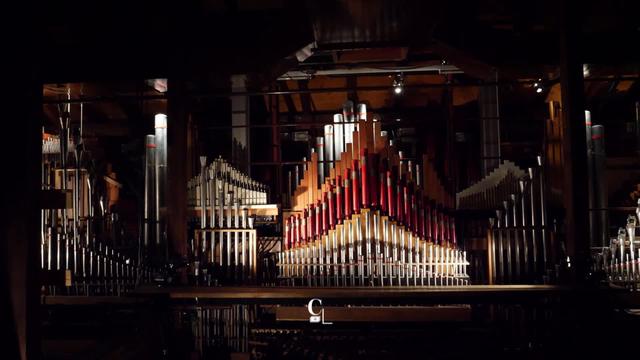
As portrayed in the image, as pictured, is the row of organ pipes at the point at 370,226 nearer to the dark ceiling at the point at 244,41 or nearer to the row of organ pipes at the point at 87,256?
the dark ceiling at the point at 244,41

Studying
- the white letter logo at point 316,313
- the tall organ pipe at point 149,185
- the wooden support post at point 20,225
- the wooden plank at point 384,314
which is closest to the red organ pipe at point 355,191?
the wooden plank at point 384,314

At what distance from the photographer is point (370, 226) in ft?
21.6

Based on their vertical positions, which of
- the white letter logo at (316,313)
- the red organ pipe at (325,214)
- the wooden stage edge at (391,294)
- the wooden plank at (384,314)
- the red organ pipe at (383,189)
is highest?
the red organ pipe at (383,189)

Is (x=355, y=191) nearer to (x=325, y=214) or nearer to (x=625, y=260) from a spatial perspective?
(x=325, y=214)

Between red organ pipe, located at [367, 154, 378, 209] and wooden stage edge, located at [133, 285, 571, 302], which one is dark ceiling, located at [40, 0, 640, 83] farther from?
wooden stage edge, located at [133, 285, 571, 302]

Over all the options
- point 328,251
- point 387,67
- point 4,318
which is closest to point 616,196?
point 387,67

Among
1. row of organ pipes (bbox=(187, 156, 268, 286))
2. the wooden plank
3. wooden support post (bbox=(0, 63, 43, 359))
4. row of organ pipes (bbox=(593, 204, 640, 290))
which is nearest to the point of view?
wooden support post (bbox=(0, 63, 43, 359))

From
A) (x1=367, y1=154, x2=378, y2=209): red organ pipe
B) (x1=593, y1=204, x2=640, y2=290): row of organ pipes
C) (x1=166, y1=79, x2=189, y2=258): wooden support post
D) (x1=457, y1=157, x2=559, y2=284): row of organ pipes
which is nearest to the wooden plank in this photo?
(x1=457, y1=157, x2=559, y2=284): row of organ pipes

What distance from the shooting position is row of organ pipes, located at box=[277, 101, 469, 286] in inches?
253

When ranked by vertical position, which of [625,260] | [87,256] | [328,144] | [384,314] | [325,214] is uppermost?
[328,144]

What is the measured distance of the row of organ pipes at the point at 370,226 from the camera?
642 centimetres

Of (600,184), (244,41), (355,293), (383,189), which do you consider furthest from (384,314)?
(600,184)

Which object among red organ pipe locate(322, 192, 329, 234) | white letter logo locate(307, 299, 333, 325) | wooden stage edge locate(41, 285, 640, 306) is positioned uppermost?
red organ pipe locate(322, 192, 329, 234)

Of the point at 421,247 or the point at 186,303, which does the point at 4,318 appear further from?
the point at 421,247
